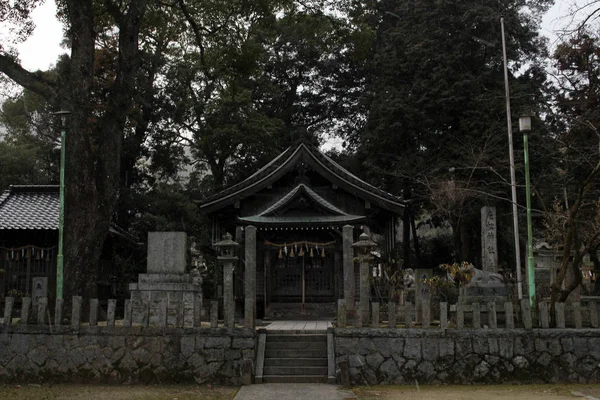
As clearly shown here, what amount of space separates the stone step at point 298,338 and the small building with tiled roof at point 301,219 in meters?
5.95

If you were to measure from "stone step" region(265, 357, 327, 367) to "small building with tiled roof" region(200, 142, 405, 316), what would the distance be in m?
6.82

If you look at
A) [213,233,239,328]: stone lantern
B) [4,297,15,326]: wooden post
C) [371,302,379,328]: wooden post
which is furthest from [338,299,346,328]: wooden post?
[4,297,15,326]: wooden post

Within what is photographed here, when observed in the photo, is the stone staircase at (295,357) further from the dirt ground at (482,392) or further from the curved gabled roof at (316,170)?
the curved gabled roof at (316,170)

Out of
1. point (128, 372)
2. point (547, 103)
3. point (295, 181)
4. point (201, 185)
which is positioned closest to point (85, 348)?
point (128, 372)

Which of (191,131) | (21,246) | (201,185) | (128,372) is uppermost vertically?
(191,131)

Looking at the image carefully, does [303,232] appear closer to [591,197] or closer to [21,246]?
[21,246]

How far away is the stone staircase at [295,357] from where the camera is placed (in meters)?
12.4

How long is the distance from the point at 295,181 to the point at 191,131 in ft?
39.3

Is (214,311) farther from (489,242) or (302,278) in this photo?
(489,242)

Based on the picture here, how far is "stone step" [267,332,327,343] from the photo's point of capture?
1367 centimetres

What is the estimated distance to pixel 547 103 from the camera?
28891mm

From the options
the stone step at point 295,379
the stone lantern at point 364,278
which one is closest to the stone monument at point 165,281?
the stone step at point 295,379

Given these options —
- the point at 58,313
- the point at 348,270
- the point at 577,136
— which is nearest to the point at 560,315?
the point at 348,270

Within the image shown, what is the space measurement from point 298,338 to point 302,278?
7488 mm
